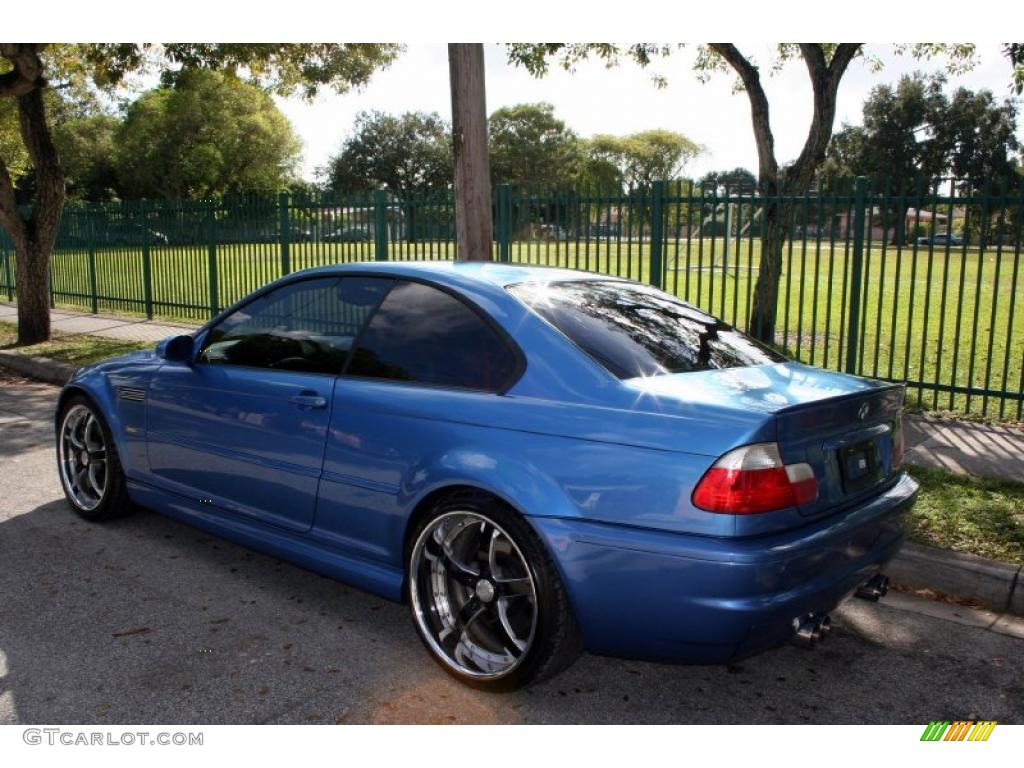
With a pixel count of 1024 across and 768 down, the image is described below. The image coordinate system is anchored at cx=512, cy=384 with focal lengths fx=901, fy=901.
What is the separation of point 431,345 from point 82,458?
2795 mm

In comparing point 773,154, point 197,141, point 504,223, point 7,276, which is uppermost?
point 197,141

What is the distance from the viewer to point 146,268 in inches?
615

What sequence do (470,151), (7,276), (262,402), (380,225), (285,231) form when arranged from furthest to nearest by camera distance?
(7,276)
(285,231)
(380,225)
(470,151)
(262,402)

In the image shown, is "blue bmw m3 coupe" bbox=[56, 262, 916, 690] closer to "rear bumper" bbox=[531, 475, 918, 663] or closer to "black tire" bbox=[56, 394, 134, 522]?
"rear bumper" bbox=[531, 475, 918, 663]

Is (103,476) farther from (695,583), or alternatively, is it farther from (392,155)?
(392,155)

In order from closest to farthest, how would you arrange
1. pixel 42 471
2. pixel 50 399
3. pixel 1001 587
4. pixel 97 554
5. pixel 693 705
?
pixel 693 705 < pixel 1001 587 < pixel 97 554 < pixel 42 471 < pixel 50 399

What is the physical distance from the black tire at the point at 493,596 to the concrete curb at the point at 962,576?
2087 mm

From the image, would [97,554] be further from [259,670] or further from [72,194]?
[72,194]

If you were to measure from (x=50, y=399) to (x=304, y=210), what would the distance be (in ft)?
15.0

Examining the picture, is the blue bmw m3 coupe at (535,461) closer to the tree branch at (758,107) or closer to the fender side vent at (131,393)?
the fender side vent at (131,393)

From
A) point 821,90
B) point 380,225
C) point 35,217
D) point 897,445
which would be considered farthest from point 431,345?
point 35,217

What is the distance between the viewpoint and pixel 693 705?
10.6 feet

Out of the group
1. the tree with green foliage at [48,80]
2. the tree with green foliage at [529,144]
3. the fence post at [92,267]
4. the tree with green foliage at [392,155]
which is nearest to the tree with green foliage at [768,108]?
the tree with green foliage at [48,80]
